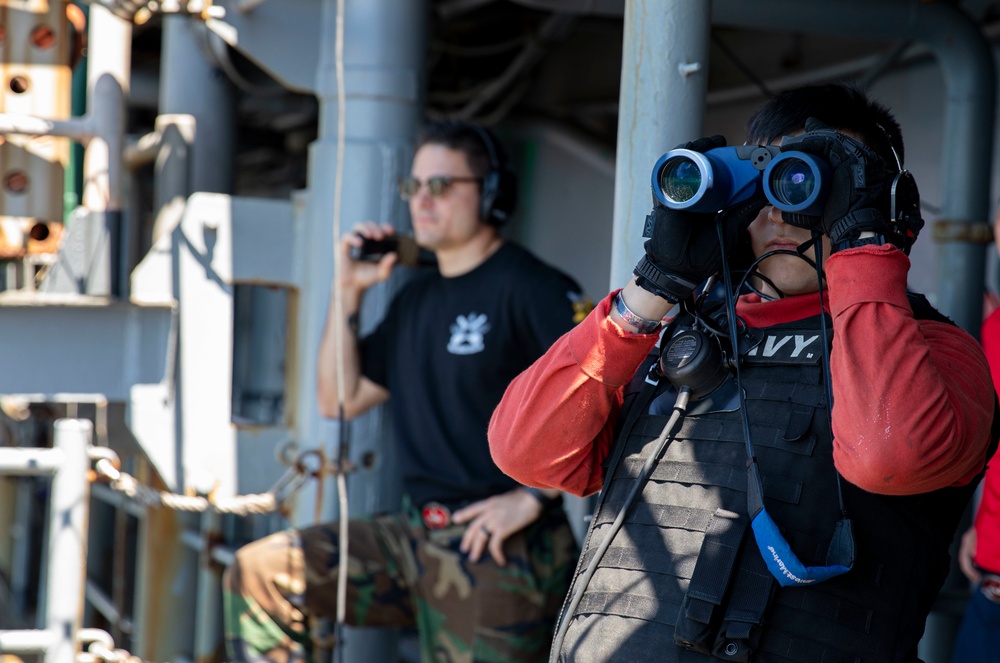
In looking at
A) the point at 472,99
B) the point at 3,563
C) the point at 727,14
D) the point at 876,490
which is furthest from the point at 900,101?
the point at 3,563

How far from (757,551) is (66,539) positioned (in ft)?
6.55

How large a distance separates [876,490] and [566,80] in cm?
425

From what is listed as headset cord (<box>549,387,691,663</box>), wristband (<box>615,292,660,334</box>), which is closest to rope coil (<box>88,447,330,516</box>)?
headset cord (<box>549,387,691,663</box>)

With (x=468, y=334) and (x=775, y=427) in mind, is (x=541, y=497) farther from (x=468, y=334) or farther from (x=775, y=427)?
(x=775, y=427)

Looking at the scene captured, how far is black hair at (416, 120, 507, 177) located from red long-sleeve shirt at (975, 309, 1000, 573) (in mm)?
1326

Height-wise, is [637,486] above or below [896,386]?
below

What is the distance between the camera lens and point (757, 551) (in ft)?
5.16

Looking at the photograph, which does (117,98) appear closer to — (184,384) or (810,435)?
(184,384)

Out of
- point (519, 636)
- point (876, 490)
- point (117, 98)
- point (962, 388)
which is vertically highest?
point (117, 98)

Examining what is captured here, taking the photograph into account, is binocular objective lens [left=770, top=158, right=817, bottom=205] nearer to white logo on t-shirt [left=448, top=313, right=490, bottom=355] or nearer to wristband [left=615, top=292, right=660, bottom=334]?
wristband [left=615, top=292, right=660, bottom=334]

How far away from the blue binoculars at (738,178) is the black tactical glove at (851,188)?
2cm

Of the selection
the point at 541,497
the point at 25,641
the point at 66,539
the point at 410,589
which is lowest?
the point at 25,641

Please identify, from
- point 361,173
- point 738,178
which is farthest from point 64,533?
point 738,178

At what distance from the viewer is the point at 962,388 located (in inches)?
60.6
